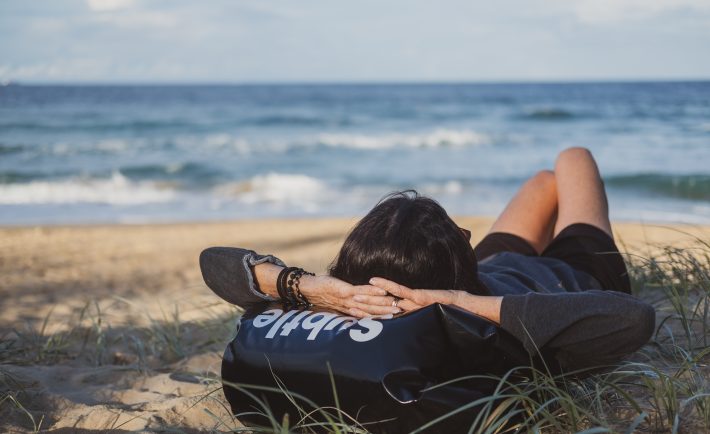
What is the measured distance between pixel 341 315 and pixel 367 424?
1.07 ft

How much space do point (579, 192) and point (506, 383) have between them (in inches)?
56.1

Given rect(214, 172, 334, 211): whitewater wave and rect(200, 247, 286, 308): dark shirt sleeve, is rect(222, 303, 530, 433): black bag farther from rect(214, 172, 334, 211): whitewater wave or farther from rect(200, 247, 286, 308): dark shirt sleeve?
rect(214, 172, 334, 211): whitewater wave

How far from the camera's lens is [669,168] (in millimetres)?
13234

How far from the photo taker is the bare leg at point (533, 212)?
3303 millimetres

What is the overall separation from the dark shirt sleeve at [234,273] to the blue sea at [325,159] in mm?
7663

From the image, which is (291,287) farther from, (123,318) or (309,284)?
(123,318)

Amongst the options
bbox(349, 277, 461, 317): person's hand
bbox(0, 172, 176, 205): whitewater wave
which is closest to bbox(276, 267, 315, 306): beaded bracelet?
bbox(349, 277, 461, 317): person's hand

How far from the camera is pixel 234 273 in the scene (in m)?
2.38

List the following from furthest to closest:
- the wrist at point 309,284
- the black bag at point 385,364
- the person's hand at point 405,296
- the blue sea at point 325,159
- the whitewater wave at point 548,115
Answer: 1. the whitewater wave at point 548,115
2. the blue sea at point 325,159
3. the wrist at point 309,284
4. the person's hand at point 405,296
5. the black bag at point 385,364

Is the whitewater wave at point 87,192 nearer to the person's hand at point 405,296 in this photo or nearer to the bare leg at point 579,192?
Answer: the bare leg at point 579,192

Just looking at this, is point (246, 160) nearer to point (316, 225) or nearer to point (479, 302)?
point (316, 225)

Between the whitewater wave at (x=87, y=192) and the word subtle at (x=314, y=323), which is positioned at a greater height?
the word subtle at (x=314, y=323)

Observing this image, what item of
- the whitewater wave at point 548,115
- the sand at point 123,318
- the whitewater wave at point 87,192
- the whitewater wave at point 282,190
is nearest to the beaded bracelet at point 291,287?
the sand at point 123,318

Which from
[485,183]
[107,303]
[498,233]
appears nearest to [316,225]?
[107,303]
